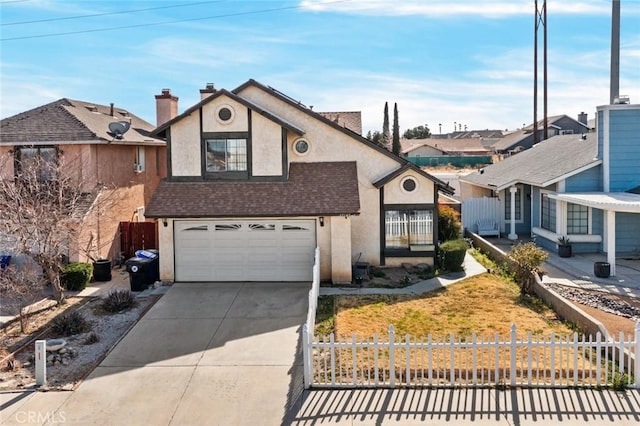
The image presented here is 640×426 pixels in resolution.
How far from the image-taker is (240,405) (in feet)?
30.6

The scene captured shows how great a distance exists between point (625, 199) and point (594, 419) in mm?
12021

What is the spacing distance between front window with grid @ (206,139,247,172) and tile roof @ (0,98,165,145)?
2849 mm

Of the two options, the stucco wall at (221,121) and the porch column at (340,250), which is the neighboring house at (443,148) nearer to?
the stucco wall at (221,121)

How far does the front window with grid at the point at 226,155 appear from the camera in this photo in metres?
18.3

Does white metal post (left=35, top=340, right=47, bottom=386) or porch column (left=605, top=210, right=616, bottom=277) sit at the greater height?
porch column (left=605, top=210, right=616, bottom=277)

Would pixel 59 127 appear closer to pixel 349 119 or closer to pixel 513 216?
pixel 349 119

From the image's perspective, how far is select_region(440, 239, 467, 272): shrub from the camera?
61.1 feet

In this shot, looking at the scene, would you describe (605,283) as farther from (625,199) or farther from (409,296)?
(409,296)

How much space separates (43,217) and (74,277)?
9.07ft

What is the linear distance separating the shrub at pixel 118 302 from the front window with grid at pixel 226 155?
523 cm

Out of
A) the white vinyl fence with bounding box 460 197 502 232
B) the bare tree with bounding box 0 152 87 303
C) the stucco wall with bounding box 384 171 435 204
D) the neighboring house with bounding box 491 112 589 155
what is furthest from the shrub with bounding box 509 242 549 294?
the neighboring house with bounding box 491 112 589 155

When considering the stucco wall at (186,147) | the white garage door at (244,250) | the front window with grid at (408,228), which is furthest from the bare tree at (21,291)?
the front window with grid at (408,228)

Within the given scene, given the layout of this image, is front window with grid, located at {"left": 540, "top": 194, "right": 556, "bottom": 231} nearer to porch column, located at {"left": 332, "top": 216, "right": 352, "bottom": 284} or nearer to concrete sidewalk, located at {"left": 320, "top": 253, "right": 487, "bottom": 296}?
concrete sidewalk, located at {"left": 320, "top": 253, "right": 487, "bottom": 296}

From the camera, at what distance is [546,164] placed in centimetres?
2511
